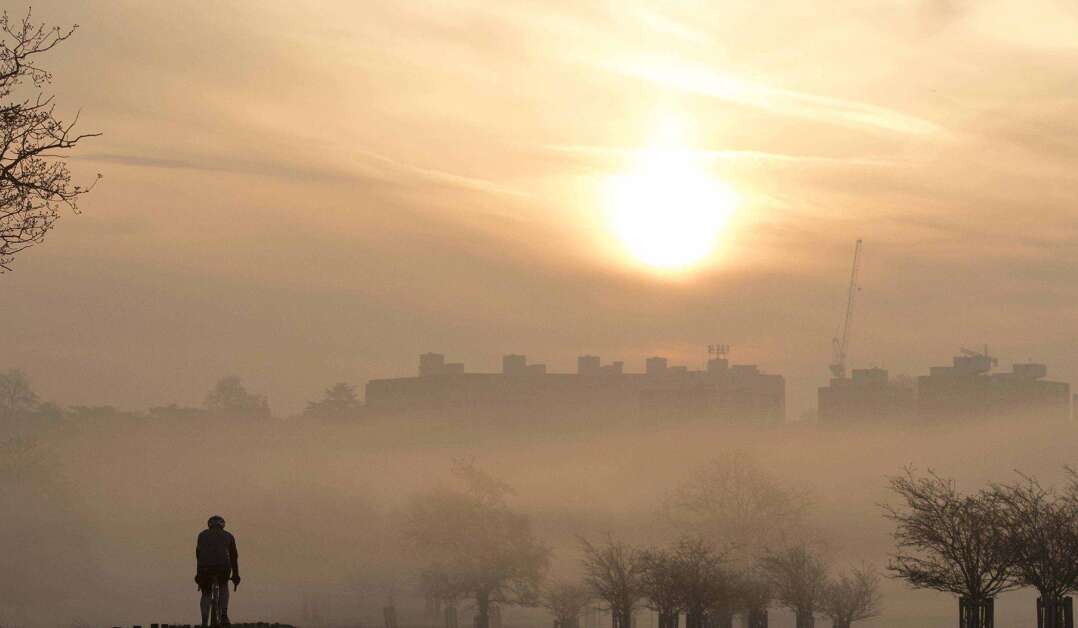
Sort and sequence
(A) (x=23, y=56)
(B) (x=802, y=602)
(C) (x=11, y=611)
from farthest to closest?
(C) (x=11, y=611) → (B) (x=802, y=602) → (A) (x=23, y=56)

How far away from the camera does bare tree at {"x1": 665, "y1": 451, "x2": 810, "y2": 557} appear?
439ft

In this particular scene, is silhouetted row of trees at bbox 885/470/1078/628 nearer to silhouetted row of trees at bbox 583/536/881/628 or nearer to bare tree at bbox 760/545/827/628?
silhouetted row of trees at bbox 583/536/881/628

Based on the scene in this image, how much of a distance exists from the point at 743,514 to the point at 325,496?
59.3m

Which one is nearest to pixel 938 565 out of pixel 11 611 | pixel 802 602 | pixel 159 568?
pixel 802 602

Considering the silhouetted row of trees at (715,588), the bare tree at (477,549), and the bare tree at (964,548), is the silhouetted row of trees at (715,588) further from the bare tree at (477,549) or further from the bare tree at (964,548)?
the bare tree at (964,548)

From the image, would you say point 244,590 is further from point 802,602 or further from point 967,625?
point 967,625

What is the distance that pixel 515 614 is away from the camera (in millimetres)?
182875

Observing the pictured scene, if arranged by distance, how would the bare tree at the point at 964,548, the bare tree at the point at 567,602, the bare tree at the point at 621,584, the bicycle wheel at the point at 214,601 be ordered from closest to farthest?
the bicycle wheel at the point at 214,601 < the bare tree at the point at 964,548 < the bare tree at the point at 621,584 < the bare tree at the point at 567,602

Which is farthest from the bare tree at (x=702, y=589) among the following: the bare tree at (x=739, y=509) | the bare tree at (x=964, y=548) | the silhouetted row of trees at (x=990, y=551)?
the bare tree at (x=964, y=548)

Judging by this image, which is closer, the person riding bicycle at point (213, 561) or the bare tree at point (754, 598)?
the person riding bicycle at point (213, 561)

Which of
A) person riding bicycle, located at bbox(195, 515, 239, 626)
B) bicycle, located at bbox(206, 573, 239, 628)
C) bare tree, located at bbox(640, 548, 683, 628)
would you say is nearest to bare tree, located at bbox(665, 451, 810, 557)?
bare tree, located at bbox(640, 548, 683, 628)

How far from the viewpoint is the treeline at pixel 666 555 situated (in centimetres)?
11262

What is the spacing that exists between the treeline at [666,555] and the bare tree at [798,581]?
0.32 feet

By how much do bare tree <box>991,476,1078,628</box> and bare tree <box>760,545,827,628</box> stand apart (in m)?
36.4
